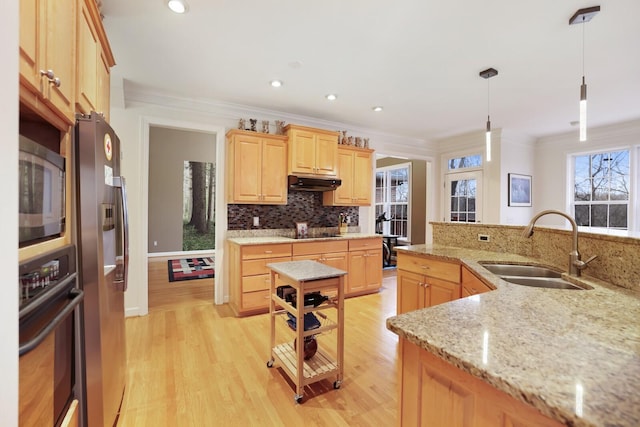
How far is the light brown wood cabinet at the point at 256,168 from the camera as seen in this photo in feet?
11.7

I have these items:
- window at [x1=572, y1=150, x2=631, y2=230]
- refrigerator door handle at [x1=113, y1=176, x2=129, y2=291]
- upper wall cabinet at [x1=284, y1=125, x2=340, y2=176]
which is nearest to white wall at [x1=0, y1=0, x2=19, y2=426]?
refrigerator door handle at [x1=113, y1=176, x2=129, y2=291]

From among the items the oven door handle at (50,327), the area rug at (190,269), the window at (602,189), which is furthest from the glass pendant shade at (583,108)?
the area rug at (190,269)

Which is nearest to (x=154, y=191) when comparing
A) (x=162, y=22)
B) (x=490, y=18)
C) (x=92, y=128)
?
(x=162, y=22)

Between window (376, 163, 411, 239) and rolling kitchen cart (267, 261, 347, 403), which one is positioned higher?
window (376, 163, 411, 239)

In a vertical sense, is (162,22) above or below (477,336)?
above

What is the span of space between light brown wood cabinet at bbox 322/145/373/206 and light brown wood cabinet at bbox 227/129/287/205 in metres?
0.85

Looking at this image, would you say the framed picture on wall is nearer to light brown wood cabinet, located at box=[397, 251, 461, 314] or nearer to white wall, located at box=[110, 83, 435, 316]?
light brown wood cabinet, located at box=[397, 251, 461, 314]

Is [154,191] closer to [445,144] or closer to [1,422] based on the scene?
[445,144]

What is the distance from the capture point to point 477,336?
86 centimetres

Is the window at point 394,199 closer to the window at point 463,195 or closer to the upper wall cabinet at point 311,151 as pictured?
the window at point 463,195

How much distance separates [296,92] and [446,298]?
2.69 meters

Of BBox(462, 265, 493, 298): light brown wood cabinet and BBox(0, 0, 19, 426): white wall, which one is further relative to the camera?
BBox(462, 265, 493, 298): light brown wood cabinet

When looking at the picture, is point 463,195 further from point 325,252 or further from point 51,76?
point 51,76

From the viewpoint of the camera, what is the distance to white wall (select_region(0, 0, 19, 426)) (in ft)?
1.67
